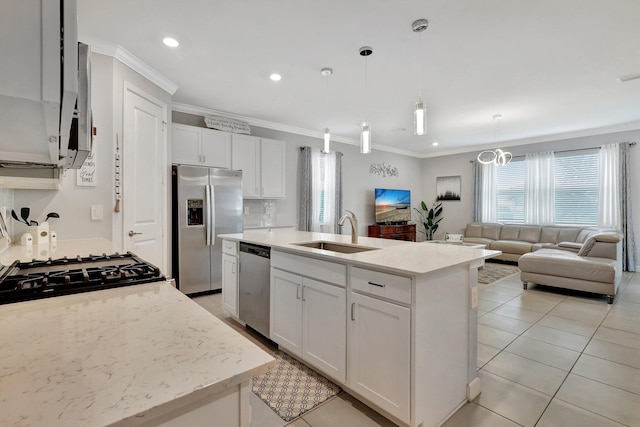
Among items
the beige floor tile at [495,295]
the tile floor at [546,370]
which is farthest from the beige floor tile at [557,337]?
the beige floor tile at [495,295]

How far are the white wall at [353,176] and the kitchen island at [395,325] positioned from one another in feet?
10.7

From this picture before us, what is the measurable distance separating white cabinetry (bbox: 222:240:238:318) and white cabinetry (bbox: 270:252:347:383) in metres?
0.67

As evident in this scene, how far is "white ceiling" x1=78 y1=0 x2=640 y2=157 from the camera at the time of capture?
219cm

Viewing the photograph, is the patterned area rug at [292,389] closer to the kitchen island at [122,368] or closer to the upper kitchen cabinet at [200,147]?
the kitchen island at [122,368]

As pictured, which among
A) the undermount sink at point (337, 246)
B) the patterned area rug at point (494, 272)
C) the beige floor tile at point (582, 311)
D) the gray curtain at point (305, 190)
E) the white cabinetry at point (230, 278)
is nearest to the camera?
the undermount sink at point (337, 246)

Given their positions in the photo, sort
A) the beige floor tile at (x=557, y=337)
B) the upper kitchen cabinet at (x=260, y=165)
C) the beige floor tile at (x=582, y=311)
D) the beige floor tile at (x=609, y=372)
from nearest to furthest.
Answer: the beige floor tile at (x=609, y=372), the beige floor tile at (x=557, y=337), the beige floor tile at (x=582, y=311), the upper kitchen cabinet at (x=260, y=165)

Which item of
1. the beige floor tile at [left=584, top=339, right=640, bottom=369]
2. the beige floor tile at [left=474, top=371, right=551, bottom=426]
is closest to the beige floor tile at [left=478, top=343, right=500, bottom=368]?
the beige floor tile at [left=474, top=371, right=551, bottom=426]

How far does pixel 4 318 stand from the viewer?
85cm

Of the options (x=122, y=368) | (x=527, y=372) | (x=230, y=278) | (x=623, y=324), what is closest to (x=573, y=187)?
(x=623, y=324)

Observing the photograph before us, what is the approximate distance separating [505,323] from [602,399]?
1.19m

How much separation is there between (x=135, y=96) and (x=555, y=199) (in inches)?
290

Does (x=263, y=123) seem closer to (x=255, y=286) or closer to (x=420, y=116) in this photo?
(x=255, y=286)

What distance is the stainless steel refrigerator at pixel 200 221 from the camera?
3.75 metres

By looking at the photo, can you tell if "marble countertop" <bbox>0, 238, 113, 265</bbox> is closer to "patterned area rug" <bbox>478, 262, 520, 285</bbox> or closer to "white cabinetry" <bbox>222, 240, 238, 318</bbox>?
"white cabinetry" <bbox>222, 240, 238, 318</bbox>
